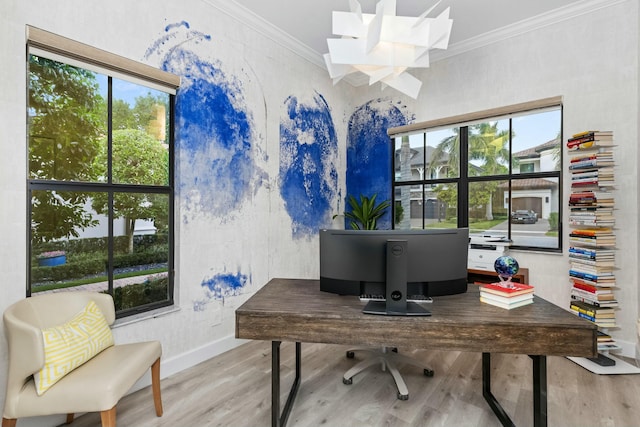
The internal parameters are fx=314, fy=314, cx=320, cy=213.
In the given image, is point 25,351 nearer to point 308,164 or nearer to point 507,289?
point 507,289

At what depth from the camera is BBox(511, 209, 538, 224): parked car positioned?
10.8ft

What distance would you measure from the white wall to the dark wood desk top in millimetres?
1204

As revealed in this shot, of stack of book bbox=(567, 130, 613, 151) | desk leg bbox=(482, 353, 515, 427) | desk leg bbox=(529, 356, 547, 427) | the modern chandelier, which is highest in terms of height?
the modern chandelier

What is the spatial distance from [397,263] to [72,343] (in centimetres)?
172

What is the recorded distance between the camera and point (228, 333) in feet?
9.53

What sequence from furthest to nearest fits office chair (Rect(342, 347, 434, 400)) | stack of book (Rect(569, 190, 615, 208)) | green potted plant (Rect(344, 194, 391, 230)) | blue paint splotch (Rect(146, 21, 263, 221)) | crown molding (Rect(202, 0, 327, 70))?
green potted plant (Rect(344, 194, 391, 230)), crown molding (Rect(202, 0, 327, 70)), stack of book (Rect(569, 190, 615, 208)), blue paint splotch (Rect(146, 21, 263, 221)), office chair (Rect(342, 347, 434, 400))

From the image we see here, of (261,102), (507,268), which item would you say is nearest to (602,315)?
(507,268)

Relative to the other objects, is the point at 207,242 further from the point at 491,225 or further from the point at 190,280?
the point at 491,225

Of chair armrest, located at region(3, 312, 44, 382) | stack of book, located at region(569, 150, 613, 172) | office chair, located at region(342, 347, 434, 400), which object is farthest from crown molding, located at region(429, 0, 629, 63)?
chair armrest, located at region(3, 312, 44, 382)

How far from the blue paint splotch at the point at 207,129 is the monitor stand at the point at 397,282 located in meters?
1.75

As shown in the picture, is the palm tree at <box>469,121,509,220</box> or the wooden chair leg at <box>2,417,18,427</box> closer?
the wooden chair leg at <box>2,417,18,427</box>

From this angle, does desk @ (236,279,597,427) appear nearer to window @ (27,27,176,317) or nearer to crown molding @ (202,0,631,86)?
window @ (27,27,176,317)

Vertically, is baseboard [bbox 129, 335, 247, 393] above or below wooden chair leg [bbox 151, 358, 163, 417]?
below

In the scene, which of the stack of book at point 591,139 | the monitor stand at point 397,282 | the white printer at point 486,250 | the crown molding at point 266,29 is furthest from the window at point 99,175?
the stack of book at point 591,139
